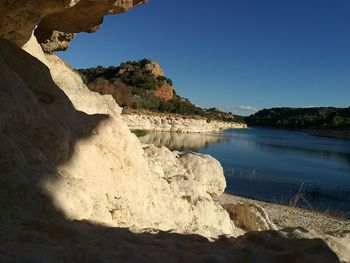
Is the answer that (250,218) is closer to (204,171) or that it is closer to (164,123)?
(204,171)

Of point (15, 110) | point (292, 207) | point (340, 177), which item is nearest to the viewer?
point (15, 110)

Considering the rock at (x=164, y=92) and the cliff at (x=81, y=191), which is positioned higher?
the rock at (x=164, y=92)

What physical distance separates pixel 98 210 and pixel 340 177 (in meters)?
25.8

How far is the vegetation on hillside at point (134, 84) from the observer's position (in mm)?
71125

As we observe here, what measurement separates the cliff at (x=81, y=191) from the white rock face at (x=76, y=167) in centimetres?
1

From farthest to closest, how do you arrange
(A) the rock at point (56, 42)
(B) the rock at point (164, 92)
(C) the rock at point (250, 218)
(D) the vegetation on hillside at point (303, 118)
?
1. (D) the vegetation on hillside at point (303, 118)
2. (B) the rock at point (164, 92)
3. (C) the rock at point (250, 218)
4. (A) the rock at point (56, 42)

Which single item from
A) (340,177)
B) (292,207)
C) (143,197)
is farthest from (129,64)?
(143,197)

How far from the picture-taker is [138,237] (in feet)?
12.7

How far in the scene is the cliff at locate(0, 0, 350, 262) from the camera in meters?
3.34

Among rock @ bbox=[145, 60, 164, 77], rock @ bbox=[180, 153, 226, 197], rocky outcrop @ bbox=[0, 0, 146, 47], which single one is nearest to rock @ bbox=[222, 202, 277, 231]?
rock @ bbox=[180, 153, 226, 197]

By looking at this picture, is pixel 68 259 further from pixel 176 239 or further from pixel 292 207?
pixel 292 207

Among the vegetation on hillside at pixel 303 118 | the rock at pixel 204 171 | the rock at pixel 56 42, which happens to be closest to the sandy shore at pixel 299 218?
the rock at pixel 204 171

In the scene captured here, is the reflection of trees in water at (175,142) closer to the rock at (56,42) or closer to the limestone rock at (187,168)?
the limestone rock at (187,168)

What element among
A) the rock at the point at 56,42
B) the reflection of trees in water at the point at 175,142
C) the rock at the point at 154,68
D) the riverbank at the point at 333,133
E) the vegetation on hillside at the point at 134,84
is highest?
the rock at the point at 154,68
